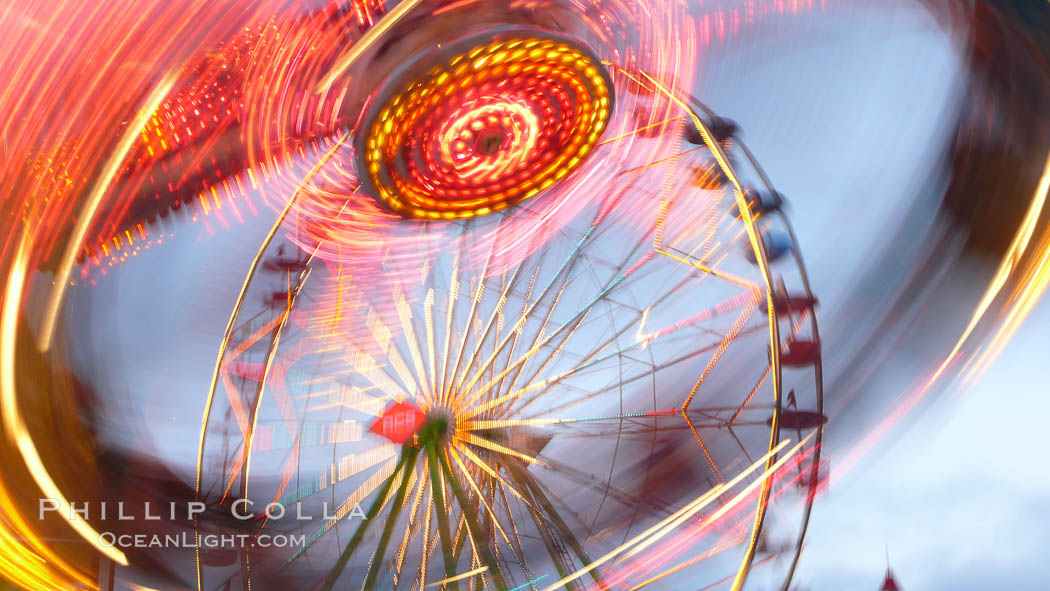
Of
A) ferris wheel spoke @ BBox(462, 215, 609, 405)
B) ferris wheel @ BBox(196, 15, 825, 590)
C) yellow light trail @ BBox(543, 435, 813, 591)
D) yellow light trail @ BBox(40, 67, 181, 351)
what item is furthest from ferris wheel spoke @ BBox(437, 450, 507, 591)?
yellow light trail @ BBox(40, 67, 181, 351)

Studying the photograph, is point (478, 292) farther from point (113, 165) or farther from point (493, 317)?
point (113, 165)

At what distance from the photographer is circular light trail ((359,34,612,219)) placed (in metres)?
5.64

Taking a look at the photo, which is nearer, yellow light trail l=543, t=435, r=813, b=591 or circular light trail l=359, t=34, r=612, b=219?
circular light trail l=359, t=34, r=612, b=219

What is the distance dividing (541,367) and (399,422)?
5.43 ft

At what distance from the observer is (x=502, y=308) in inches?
364

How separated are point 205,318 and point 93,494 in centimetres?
231

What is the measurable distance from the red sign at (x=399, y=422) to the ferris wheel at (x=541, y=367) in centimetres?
2

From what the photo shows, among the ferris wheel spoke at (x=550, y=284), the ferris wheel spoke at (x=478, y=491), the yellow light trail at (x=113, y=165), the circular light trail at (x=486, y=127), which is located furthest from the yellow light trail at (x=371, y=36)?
the ferris wheel spoke at (x=478, y=491)

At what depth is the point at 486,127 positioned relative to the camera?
6.39 metres

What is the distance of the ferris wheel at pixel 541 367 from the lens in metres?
7.76

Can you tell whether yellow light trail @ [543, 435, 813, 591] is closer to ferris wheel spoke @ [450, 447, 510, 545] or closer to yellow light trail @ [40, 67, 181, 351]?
ferris wheel spoke @ [450, 447, 510, 545]

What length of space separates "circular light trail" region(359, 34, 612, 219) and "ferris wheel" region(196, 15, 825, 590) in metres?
0.07

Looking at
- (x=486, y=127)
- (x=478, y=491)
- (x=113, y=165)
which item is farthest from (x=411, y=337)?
(x=113, y=165)

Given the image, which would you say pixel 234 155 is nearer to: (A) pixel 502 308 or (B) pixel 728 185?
(A) pixel 502 308
